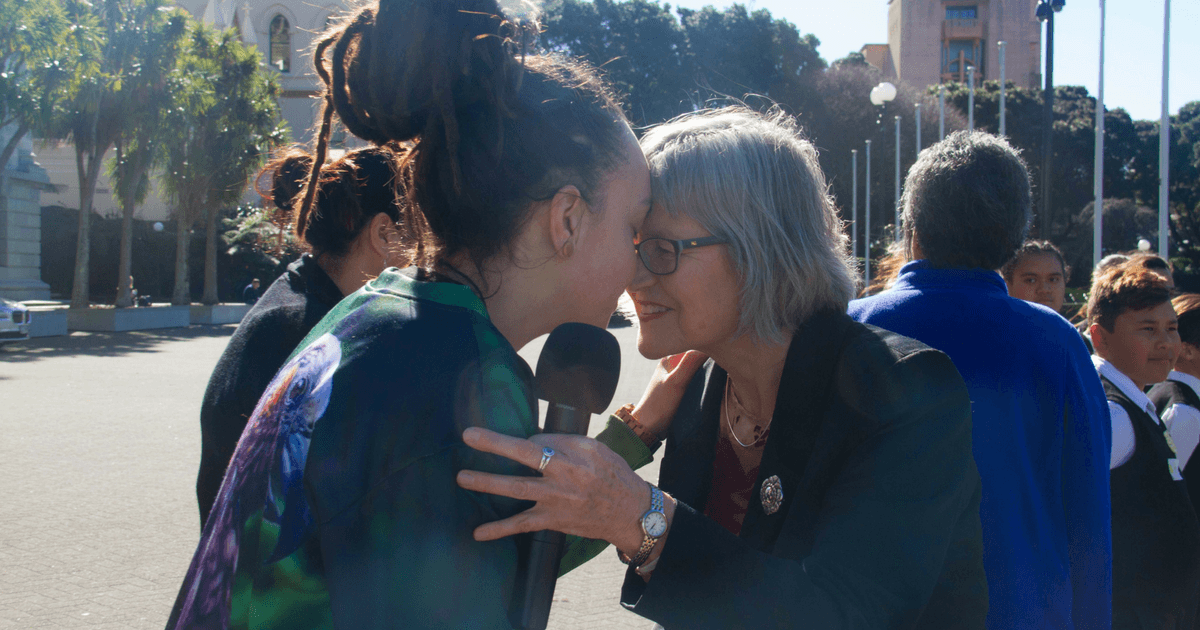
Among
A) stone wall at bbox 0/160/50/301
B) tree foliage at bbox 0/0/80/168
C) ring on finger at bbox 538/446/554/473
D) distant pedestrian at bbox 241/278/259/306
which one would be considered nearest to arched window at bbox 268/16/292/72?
distant pedestrian at bbox 241/278/259/306

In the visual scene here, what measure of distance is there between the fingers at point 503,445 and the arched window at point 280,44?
205 feet

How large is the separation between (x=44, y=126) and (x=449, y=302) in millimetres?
26941

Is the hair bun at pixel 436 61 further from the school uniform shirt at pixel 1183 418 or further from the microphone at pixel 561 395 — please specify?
the school uniform shirt at pixel 1183 418

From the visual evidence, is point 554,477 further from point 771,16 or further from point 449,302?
point 771,16

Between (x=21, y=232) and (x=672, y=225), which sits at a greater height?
(x=21, y=232)

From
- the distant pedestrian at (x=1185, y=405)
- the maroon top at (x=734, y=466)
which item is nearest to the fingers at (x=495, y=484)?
the maroon top at (x=734, y=466)

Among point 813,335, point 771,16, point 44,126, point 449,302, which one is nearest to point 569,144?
point 449,302

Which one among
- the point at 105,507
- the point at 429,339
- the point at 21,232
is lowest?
the point at 105,507

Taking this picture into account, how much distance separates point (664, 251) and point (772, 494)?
24.1 inches

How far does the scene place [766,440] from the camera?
203 cm

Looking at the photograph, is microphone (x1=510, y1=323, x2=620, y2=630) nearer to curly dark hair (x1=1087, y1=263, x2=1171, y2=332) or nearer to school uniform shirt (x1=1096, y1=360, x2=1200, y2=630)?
school uniform shirt (x1=1096, y1=360, x2=1200, y2=630)

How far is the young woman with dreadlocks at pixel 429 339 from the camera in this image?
1.18m

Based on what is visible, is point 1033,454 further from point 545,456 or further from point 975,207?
point 545,456

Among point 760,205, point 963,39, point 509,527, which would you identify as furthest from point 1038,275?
point 963,39
